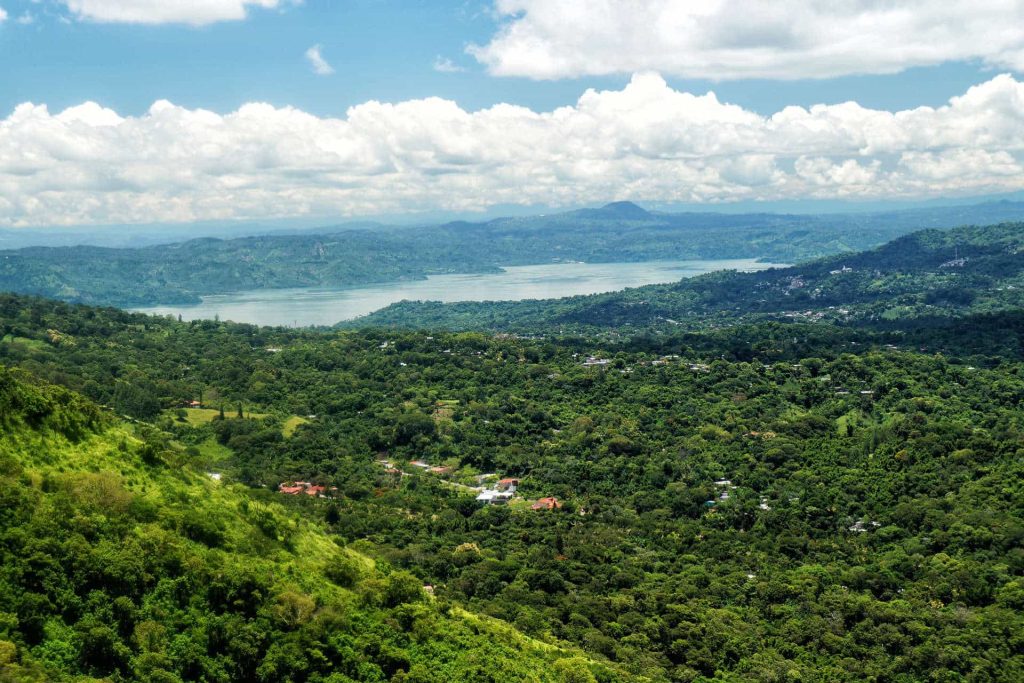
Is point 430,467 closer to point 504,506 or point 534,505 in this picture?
point 534,505

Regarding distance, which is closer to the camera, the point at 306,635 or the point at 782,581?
the point at 306,635

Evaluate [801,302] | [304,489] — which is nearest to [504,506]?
[304,489]

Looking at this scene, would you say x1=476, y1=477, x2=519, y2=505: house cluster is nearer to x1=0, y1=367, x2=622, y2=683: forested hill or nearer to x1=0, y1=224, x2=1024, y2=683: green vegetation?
x1=0, y1=224, x2=1024, y2=683: green vegetation

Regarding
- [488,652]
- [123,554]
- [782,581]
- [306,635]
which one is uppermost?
[123,554]

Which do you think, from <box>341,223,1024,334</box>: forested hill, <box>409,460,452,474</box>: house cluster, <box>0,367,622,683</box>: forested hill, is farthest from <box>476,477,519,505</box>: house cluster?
<box>341,223,1024,334</box>: forested hill

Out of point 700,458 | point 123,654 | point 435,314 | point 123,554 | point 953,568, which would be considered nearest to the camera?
point 123,654

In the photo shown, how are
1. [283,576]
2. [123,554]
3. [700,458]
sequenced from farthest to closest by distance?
[700,458] → [283,576] → [123,554]

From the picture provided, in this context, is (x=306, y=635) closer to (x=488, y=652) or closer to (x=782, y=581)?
(x=488, y=652)

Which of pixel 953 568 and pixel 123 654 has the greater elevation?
pixel 123 654

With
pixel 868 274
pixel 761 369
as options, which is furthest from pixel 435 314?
pixel 761 369

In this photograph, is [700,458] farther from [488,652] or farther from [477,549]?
[488,652]
